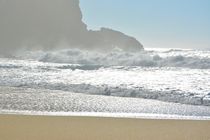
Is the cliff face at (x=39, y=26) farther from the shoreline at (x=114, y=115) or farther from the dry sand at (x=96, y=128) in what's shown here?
the dry sand at (x=96, y=128)

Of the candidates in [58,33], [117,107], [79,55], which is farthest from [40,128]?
[58,33]

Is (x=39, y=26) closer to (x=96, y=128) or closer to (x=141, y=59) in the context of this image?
(x=141, y=59)

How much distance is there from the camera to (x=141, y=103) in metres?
15.3

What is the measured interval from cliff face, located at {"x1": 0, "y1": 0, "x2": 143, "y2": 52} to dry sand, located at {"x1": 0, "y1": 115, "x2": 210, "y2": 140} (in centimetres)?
5783

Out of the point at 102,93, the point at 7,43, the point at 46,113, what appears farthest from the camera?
the point at 7,43

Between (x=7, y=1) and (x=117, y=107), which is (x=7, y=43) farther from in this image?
Result: (x=117, y=107)

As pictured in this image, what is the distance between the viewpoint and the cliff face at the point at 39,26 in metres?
72.2

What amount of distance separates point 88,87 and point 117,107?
5.63 metres

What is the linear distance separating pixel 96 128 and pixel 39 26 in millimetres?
68034

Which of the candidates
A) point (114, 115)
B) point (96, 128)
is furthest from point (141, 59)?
point (96, 128)

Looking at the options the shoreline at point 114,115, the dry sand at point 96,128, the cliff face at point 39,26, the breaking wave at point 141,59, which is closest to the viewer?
the dry sand at point 96,128

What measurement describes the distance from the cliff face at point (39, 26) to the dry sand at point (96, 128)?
57835mm

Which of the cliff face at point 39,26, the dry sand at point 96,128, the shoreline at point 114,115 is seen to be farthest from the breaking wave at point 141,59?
the dry sand at point 96,128

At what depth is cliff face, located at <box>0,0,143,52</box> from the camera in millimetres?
72250
